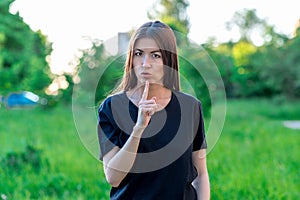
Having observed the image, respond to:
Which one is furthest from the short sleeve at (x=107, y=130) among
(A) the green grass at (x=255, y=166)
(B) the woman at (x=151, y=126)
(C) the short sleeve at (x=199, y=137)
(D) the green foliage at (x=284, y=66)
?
(D) the green foliage at (x=284, y=66)

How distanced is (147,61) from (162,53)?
0.18 ft

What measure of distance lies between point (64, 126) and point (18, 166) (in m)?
3.74

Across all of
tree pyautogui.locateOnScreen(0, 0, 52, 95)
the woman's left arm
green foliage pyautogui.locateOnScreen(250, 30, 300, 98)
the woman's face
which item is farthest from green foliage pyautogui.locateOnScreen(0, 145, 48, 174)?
green foliage pyautogui.locateOnScreen(250, 30, 300, 98)

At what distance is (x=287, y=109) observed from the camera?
1438 cm

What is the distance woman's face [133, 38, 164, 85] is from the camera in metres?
1.31

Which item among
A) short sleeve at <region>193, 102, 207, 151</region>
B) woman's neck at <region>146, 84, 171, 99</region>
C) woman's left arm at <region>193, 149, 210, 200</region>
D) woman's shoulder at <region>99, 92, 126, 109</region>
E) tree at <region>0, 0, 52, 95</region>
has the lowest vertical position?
woman's left arm at <region>193, 149, 210, 200</region>

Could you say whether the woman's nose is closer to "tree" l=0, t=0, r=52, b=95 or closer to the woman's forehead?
the woman's forehead

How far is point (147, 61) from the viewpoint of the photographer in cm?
131

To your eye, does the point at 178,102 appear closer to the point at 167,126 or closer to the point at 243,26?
the point at 167,126

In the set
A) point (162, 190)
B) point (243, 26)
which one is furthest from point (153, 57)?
point (243, 26)

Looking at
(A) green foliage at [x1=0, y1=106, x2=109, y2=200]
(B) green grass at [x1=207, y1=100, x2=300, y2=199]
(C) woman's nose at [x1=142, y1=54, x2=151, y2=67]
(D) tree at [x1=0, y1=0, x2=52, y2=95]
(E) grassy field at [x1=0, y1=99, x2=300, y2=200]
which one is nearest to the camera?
(C) woman's nose at [x1=142, y1=54, x2=151, y2=67]

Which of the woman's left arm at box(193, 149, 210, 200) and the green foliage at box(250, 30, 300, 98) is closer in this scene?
the woman's left arm at box(193, 149, 210, 200)

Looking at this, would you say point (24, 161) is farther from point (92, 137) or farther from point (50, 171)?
point (92, 137)

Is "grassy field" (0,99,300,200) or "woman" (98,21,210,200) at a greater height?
"woman" (98,21,210,200)
